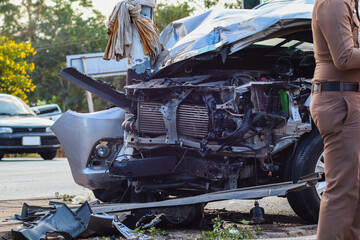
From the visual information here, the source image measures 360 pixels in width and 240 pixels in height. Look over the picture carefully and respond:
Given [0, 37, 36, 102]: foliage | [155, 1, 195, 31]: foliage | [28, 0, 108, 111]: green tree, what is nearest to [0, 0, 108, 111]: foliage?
[28, 0, 108, 111]: green tree

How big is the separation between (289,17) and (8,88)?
71.9 ft

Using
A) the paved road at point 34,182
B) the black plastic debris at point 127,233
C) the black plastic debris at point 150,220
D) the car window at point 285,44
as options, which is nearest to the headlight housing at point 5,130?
the paved road at point 34,182

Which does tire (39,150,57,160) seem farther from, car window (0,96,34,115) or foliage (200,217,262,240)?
foliage (200,217,262,240)

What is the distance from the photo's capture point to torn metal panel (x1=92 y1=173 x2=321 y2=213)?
5096 millimetres

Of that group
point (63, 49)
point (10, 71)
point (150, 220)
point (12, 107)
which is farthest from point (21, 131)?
point (63, 49)

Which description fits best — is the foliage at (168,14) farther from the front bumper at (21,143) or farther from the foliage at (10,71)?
the front bumper at (21,143)

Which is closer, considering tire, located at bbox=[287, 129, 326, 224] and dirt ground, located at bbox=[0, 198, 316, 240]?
dirt ground, located at bbox=[0, 198, 316, 240]

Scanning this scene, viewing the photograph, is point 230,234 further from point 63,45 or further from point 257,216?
point 63,45

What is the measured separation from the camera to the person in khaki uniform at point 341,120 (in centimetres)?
357

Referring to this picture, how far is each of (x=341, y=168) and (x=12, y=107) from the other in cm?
1290

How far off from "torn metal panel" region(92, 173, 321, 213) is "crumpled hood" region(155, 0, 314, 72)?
133 centimetres

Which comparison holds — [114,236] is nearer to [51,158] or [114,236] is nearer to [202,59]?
[202,59]

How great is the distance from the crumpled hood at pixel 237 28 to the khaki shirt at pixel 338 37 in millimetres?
1781

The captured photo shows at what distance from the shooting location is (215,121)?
561 centimetres
